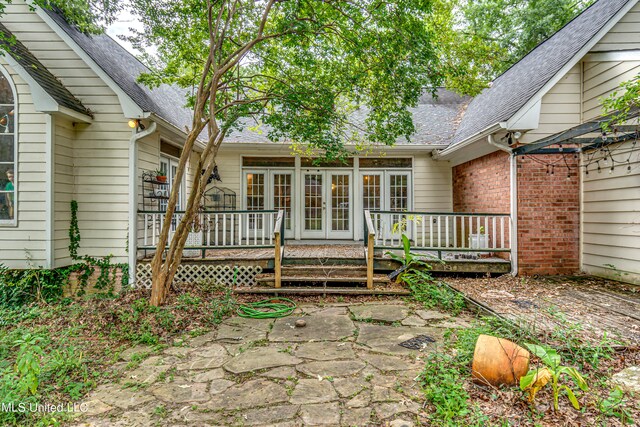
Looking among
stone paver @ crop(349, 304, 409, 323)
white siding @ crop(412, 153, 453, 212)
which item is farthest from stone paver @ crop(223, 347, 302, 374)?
white siding @ crop(412, 153, 453, 212)

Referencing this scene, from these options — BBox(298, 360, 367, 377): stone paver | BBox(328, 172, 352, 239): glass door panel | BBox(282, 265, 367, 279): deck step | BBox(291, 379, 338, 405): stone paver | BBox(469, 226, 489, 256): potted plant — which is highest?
BBox(328, 172, 352, 239): glass door panel

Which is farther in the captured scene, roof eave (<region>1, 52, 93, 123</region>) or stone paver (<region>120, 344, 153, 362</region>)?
roof eave (<region>1, 52, 93, 123</region>)

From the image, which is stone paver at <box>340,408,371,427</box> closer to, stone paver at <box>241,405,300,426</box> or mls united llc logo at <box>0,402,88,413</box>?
stone paver at <box>241,405,300,426</box>

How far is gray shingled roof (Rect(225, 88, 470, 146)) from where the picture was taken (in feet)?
29.3

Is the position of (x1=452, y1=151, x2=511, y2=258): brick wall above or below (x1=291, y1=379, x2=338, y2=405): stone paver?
above

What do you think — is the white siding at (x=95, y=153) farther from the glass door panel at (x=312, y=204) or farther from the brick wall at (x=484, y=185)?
the brick wall at (x=484, y=185)

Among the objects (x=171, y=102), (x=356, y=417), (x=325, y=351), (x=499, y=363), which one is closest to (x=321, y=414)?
(x=356, y=417)

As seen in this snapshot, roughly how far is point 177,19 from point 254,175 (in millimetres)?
4324

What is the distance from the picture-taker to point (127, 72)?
23.9 feet

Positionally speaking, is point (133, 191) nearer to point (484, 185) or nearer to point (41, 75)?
point (41, 75)

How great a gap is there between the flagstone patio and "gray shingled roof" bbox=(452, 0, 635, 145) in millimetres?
4676

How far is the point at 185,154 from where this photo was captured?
465 cm

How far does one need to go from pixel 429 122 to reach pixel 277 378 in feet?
29.6

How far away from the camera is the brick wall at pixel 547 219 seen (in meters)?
6.30
